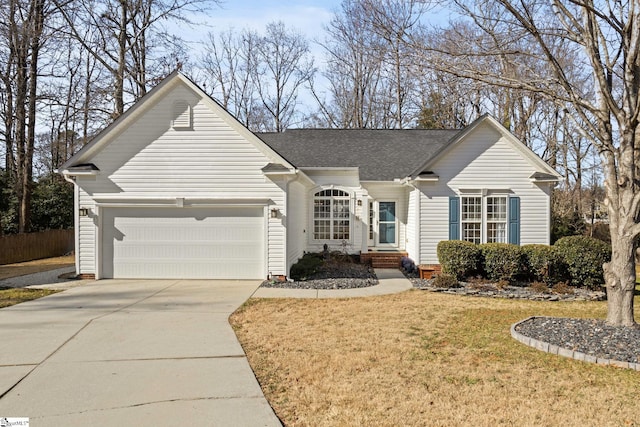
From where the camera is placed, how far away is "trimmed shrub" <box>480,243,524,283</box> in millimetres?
12023

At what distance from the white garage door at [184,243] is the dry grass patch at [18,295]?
1863mm

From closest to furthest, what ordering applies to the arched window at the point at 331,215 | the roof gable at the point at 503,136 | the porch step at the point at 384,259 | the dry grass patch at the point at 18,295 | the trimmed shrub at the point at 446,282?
the dry grass patch at the point at 18,295, the trimmed shrub at the point at 446,282, the roof gable at the point at 503,136, the porch step at the point at 384,259, the arched window at the point at 331,215

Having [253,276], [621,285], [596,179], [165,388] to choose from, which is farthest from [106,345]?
[596,179]

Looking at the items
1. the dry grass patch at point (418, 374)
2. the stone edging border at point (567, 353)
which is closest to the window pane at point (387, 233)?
the dry grass patch at point (418, 374)

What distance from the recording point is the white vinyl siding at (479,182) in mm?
13742

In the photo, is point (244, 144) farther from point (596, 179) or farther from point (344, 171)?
point (596, 179)

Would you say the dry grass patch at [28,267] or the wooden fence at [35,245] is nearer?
the dry grass patch at [28,267]

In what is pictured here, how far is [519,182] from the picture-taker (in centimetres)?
1380

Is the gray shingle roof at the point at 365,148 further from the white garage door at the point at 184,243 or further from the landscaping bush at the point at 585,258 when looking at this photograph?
the landscaping bush at the point at 585,258

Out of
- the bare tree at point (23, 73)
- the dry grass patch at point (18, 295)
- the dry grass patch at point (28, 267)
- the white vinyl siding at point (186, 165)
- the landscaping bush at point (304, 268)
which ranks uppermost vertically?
the bare tree at point (23, 73)

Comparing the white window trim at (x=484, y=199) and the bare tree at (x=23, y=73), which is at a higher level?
the bare tree at (x=23, y=73)

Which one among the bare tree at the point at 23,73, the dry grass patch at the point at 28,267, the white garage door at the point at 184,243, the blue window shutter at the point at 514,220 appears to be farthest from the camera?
the bare tree at the point at 23,73

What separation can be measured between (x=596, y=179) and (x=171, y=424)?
33.8 m

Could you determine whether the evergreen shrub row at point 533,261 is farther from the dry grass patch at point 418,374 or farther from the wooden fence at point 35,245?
the wooden fence at point 35,245
